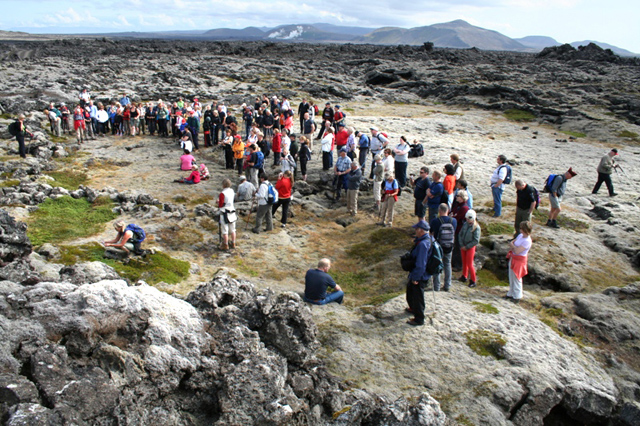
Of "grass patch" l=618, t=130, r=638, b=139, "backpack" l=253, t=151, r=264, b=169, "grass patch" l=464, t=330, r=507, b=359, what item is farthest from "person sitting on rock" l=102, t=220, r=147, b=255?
"grass patch" l=618, t=130, r=638, b=139

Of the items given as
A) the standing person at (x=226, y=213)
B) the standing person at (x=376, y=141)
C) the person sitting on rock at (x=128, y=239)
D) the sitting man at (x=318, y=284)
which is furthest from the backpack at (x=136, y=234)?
the standing person at (x=376, y=141)

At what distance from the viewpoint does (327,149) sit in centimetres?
2492

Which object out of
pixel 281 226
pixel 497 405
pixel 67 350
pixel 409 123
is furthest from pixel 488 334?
pixel 409 123

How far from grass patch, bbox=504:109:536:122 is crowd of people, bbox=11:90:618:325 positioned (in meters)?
22.4

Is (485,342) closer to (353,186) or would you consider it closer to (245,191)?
(353,186)

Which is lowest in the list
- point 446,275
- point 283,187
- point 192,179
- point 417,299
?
point 192,179

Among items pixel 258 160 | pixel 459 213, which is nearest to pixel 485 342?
pixel 459 213

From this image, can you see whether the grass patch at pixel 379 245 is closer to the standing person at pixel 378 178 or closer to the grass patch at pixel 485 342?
the standing person at pixel 378 178

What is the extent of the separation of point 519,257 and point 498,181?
22.3 feet

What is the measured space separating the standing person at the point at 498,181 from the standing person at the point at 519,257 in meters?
6.41

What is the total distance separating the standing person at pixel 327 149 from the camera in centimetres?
2464

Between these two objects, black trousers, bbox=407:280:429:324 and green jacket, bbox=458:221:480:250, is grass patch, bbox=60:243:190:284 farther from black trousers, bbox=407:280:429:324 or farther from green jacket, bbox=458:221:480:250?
green jacket, bbox=458:221:480:250

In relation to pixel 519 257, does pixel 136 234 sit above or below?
below

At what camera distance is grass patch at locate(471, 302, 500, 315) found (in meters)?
11.9
